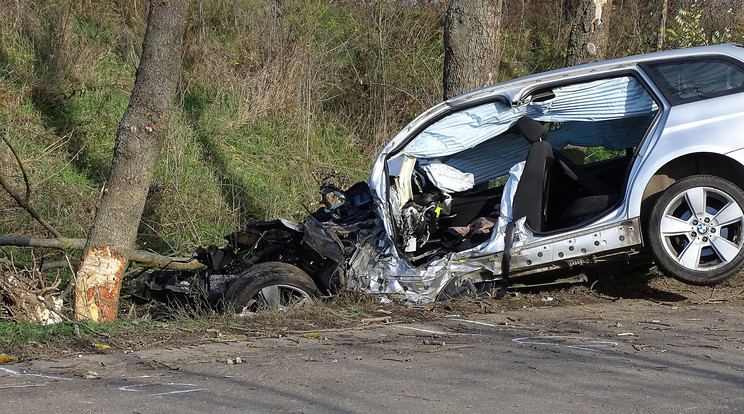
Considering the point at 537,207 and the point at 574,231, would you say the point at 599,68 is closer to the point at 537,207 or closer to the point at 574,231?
the point at 537,207

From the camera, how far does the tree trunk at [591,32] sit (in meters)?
10.7

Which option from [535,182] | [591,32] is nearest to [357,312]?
[535,182]

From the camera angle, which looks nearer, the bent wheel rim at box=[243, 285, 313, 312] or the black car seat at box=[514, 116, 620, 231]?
the bent wheel rim at box=[243, 285, 313, 312]

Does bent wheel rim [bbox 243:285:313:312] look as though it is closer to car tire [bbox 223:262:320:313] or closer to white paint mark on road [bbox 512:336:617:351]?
car tire [bbox 223:262:320:313]

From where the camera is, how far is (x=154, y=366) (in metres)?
4.75

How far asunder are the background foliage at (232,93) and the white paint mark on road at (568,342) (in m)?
5.88

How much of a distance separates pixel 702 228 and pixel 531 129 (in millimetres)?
Result: 1524

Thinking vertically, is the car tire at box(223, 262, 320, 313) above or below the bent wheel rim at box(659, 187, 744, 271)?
below

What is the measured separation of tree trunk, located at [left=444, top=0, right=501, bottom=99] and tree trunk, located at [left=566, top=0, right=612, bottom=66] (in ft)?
5.71

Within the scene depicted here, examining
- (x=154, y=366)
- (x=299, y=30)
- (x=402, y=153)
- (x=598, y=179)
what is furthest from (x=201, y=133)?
(x=154, y=366)

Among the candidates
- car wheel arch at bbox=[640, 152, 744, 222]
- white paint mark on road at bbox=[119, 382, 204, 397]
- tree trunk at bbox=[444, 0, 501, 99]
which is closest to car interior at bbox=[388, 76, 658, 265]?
car wheel arch at bbox=[640, 152, 744, 222]

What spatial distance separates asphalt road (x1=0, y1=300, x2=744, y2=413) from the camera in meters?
3.92

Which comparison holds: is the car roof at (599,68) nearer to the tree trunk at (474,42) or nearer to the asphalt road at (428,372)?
the asphalt road at (428,372)

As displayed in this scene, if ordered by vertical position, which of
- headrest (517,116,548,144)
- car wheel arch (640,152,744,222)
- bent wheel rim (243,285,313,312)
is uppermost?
headrest (517,116,548,144)
